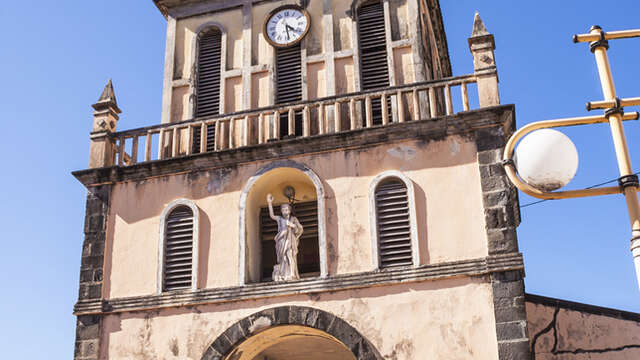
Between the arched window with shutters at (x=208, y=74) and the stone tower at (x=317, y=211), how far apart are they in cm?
6

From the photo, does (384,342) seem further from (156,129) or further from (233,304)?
A: (156,129)

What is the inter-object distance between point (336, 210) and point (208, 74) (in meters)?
5.38

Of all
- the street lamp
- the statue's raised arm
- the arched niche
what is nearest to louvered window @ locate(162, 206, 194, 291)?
the arched niche

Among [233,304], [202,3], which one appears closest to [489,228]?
[233,304]

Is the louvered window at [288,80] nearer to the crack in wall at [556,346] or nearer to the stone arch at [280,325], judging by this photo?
the stone arch at [280,325]

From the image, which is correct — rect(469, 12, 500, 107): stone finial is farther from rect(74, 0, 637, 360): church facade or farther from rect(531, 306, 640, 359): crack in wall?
rect(531, 306, 640, 359): crack in wall

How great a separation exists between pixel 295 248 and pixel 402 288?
2.24 metres

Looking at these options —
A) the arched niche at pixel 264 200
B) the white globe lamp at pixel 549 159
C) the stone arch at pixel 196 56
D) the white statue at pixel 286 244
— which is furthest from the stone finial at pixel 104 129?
the white globe lamp at pixel 549 159

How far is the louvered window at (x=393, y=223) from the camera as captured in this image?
1380 cm

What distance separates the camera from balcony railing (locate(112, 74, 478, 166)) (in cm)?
1491

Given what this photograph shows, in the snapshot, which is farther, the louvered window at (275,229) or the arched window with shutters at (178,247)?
the louvered window at (275,229)

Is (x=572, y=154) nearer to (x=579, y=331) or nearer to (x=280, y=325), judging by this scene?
(x=280, y=325)

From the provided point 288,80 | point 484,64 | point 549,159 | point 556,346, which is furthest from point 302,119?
point 549,159

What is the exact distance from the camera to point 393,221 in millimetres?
14000
